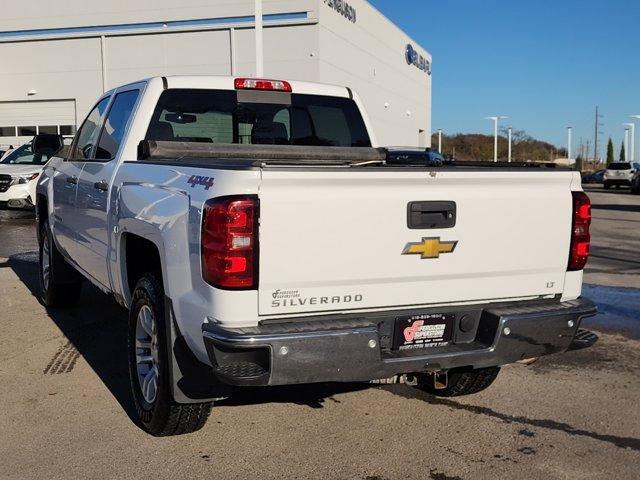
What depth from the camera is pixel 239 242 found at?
3375 mm

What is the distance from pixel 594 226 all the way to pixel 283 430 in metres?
15.3

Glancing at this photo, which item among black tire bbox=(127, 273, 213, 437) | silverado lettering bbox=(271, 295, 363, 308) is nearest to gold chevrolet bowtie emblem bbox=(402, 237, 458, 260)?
silverado lettering bbox=(271, 295, 363, 308)

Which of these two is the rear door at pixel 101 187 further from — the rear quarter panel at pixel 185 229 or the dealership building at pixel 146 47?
the dealership building at pixel 146 47

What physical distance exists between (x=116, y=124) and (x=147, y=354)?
1970 millimetres

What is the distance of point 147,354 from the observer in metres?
4.37

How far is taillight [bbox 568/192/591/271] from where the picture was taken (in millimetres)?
4129

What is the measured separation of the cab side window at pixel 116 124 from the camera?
5.29 metres

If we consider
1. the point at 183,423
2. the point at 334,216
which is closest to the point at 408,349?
the point at 334,216

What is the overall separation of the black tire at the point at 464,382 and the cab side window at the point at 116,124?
2.66 metres

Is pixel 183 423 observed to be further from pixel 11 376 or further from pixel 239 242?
pixel 11 376

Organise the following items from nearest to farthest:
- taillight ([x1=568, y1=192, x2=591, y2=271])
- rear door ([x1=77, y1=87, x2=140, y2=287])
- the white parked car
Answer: taillight ([x1=568, y1=192, x2=591, y2=271]) → rear door ([x1=77, y1=87, x2=140, y2=287]) → the white parked car

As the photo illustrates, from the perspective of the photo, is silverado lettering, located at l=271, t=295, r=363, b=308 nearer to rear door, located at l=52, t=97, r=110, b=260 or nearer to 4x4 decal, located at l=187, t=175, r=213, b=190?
4x4 decal, located at l=187, t=175, r=213, b=190

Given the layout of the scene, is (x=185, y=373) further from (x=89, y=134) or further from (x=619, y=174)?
(x=619, y=174)

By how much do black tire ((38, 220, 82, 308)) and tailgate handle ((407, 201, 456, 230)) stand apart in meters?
4.29
